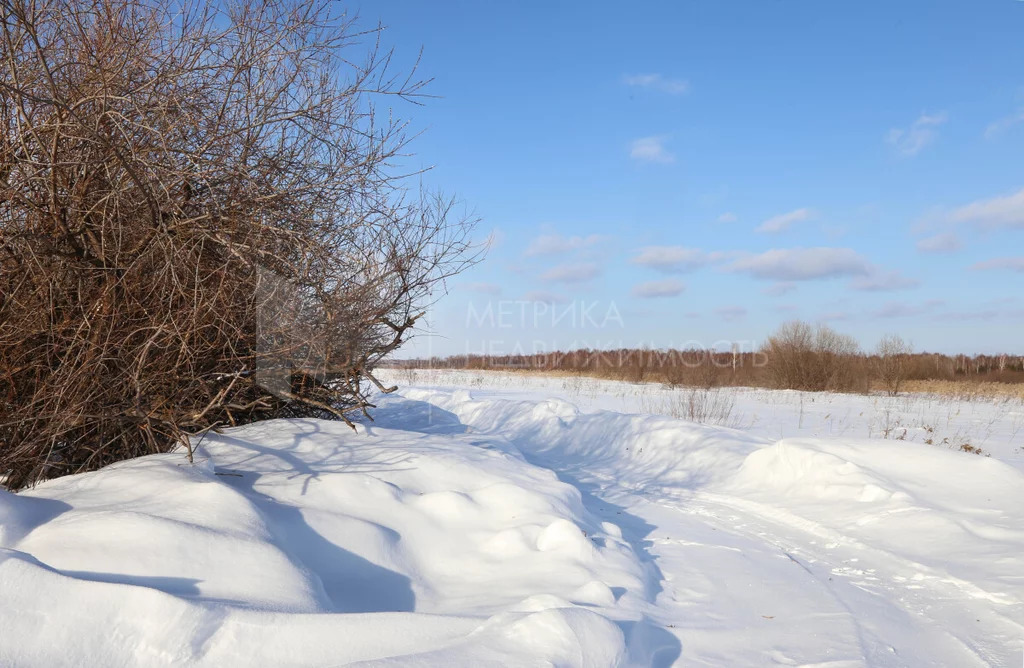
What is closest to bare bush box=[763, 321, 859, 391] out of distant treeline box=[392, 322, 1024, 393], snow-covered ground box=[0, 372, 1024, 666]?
distant treeline box=[392, 322, 1024, 393]

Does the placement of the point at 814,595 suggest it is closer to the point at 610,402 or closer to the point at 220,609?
the point at 220,609

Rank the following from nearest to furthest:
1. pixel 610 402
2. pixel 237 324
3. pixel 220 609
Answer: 1. pixel 220 609
2. pixel 237 324
3. pixel 610 402

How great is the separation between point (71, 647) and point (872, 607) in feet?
11.9

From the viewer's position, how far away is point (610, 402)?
15508mm

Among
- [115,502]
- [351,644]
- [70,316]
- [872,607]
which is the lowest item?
[872,607]

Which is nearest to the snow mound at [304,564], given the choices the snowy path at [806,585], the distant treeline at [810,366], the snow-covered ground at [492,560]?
Result: the snow-covered ground at [492,560]

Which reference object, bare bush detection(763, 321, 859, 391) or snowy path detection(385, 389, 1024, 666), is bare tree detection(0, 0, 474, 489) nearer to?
snowy path detection(385, 389, 1024, 666)

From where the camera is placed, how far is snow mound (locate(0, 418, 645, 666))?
7.01 ft

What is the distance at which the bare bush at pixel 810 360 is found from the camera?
785 inches

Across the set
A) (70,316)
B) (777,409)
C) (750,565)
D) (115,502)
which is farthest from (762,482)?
(777,409)

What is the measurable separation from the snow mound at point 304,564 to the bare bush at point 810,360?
17672 millimetres

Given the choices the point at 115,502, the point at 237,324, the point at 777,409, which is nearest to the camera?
the point at 115,502

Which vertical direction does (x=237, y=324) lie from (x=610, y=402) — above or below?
above

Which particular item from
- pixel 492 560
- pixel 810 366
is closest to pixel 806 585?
pixel 492 560
